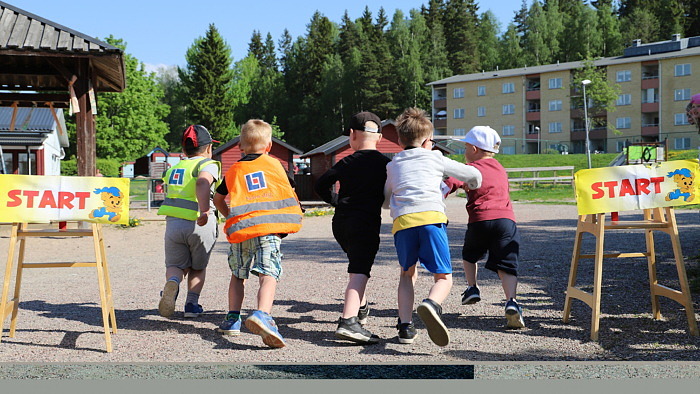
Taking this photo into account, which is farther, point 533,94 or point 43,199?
point 533,94

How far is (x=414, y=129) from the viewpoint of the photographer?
529 cm

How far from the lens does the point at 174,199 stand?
20.5ft

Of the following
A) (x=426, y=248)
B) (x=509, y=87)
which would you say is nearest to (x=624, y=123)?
(x=509, y=87)

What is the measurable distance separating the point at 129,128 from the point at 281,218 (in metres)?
62.8

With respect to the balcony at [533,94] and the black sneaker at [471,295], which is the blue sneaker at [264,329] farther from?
the balcony at [533,94]

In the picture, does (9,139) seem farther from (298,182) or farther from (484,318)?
(484,318)

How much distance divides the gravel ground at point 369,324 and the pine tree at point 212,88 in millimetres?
66668

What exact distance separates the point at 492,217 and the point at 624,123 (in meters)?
70.7

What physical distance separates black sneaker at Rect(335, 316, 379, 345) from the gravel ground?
82mm

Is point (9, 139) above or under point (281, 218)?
above

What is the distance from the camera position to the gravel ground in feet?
15.4

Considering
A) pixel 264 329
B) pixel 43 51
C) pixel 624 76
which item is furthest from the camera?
pixel 624 76

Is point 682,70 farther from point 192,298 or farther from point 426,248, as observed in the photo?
point 426,248

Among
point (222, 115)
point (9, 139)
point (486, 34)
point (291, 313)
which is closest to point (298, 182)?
point (9, 139)
